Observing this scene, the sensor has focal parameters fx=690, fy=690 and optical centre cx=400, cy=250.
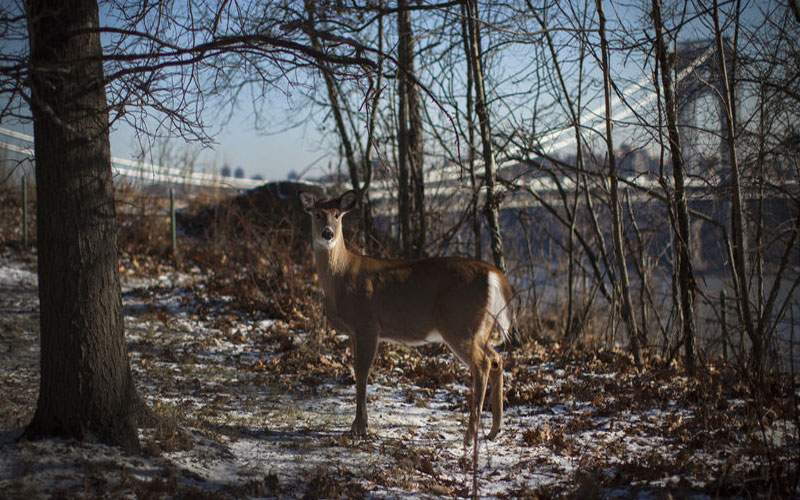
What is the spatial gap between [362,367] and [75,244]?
2440 mm

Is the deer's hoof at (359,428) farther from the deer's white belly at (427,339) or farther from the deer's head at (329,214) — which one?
the deer's head at (329,214)

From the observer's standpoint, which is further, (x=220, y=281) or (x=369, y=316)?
(x=220, y=281)

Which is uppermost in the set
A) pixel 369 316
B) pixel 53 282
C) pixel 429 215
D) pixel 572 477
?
pixel 429 215

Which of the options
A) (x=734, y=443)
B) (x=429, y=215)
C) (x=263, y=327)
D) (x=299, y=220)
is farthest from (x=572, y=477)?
(x=299, y=220)

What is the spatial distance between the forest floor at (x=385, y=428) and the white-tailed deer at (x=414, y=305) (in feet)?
1.79

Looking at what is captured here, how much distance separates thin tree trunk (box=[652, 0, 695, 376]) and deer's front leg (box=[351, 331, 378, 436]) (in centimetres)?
324

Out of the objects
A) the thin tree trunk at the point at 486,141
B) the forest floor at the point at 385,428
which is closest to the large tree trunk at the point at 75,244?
→ the forest floor at the point at 385,428

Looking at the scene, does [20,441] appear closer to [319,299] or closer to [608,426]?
[608,426]

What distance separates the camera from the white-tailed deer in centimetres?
555

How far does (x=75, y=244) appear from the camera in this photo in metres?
4.16

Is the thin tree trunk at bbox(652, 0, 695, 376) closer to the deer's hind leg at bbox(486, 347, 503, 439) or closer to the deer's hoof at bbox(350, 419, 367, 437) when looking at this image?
the deer's hind leg at bbox(486, 347, 503, 439)

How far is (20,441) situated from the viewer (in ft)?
13.4

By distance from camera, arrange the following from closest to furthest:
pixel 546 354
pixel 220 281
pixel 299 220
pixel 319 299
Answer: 1. pixel 546 354
2. pixel 319 299
3. pixel 220 281
4. pixel 299 220

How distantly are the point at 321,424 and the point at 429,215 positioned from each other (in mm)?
6024
